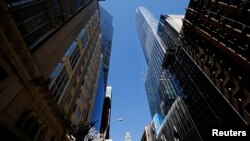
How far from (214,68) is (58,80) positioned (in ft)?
76.7

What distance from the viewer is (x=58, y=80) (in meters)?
28.6

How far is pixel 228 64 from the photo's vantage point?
2853cm

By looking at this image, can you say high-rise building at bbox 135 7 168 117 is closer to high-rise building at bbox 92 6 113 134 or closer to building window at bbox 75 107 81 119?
high-rise building at bbox 92 6 113 134

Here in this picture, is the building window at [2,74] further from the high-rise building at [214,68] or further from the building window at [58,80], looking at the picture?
the high-rise building at [214,68]

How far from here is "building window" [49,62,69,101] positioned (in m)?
26.3

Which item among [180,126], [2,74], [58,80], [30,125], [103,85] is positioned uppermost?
[2,74]

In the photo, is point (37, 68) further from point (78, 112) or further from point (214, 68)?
point (214, 68)

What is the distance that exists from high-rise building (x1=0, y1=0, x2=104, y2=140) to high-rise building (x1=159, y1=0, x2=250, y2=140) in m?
20.8

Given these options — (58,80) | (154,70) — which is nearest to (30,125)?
(58,80)

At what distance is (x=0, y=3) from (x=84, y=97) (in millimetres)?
31284

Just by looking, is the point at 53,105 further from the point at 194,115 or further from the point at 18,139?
the point at 194,115

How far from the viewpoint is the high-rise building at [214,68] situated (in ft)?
83.2

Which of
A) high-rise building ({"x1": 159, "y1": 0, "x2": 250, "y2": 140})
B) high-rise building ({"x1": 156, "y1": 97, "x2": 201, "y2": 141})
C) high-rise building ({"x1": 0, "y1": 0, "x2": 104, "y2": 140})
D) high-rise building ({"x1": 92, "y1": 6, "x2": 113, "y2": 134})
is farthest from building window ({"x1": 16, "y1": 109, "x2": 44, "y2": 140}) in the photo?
high-rise building ({"x1": 156, "y1": 97, "x2": 201, "y2": 141})

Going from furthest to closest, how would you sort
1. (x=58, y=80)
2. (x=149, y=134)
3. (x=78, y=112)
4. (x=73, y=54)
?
1. (x=149, y=134)
2. (x=78, y=112)
3. (x=73, y=54)
4. (x=58, y=80)
